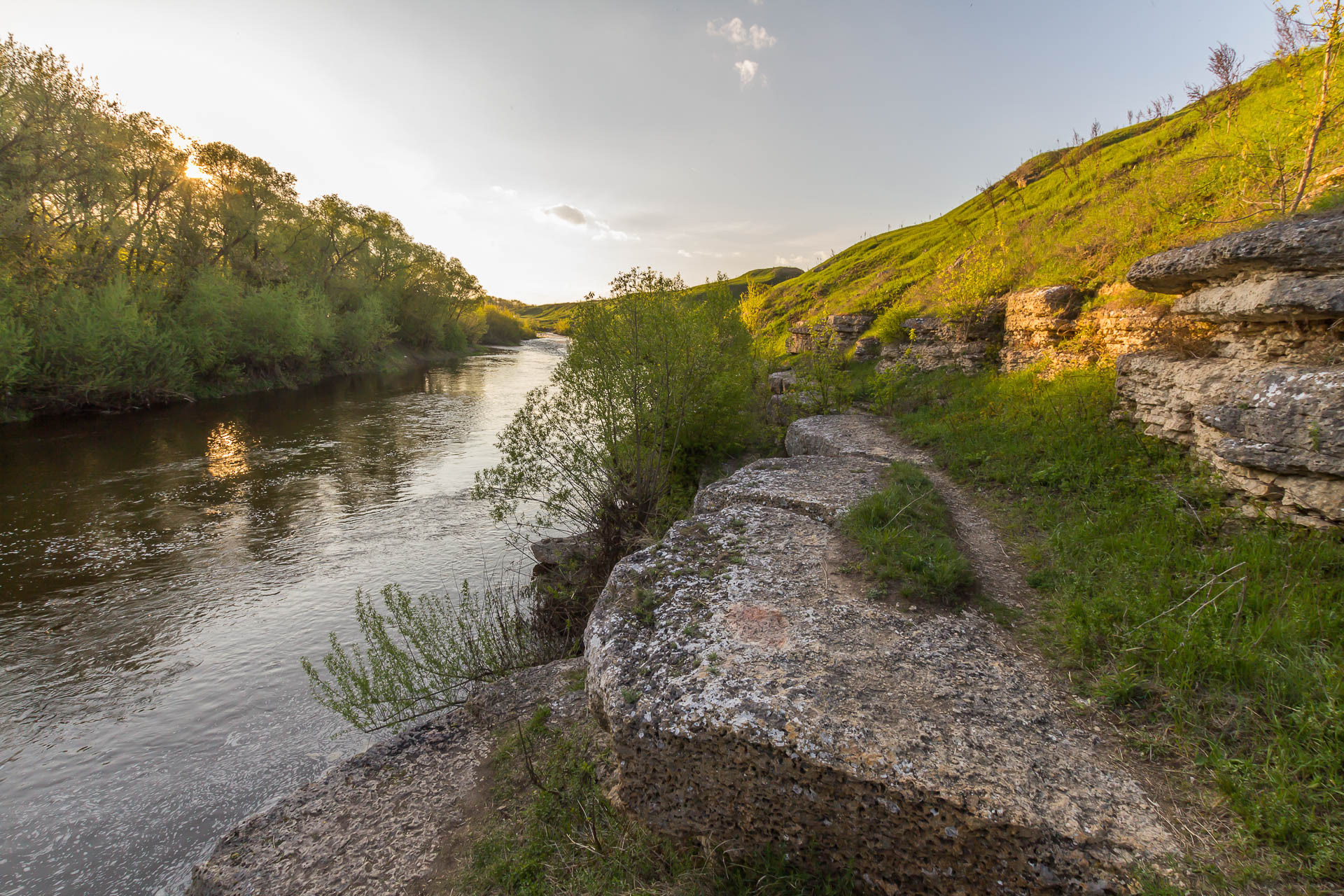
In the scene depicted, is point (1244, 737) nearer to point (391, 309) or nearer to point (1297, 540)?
point (1297, 540)

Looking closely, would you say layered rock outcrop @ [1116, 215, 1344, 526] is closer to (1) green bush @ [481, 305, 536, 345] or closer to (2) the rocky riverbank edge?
(2) the rocky riverbank edge

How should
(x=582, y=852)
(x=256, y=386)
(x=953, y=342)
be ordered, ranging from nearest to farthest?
(x=582, y=852) < (x=953, y=342) < (x=256, y=386)

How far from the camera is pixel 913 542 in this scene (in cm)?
557

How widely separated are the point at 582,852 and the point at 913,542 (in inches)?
161

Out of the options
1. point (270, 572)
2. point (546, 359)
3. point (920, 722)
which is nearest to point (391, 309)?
point (546, 359)

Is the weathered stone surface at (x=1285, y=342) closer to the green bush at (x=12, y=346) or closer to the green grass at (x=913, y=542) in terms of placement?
the green grass at (x=913, y=542)

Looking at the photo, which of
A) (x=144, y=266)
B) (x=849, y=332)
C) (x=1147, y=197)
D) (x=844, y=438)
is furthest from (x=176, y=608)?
(x=144, y=266)

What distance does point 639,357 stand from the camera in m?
9.76

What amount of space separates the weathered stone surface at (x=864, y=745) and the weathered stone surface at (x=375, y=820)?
1480 millimetres

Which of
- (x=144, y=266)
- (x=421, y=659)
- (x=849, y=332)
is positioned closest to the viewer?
(x=421, y=659)

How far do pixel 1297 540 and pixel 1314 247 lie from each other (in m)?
2.95

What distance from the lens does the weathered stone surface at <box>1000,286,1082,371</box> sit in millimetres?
10578

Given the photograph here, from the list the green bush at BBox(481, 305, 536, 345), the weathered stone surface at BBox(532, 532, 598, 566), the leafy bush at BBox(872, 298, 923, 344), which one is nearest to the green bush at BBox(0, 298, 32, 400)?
the weathered stone surface at BBox(532, 532, 598, 566)

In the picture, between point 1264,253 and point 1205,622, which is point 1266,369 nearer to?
point 1264,253
